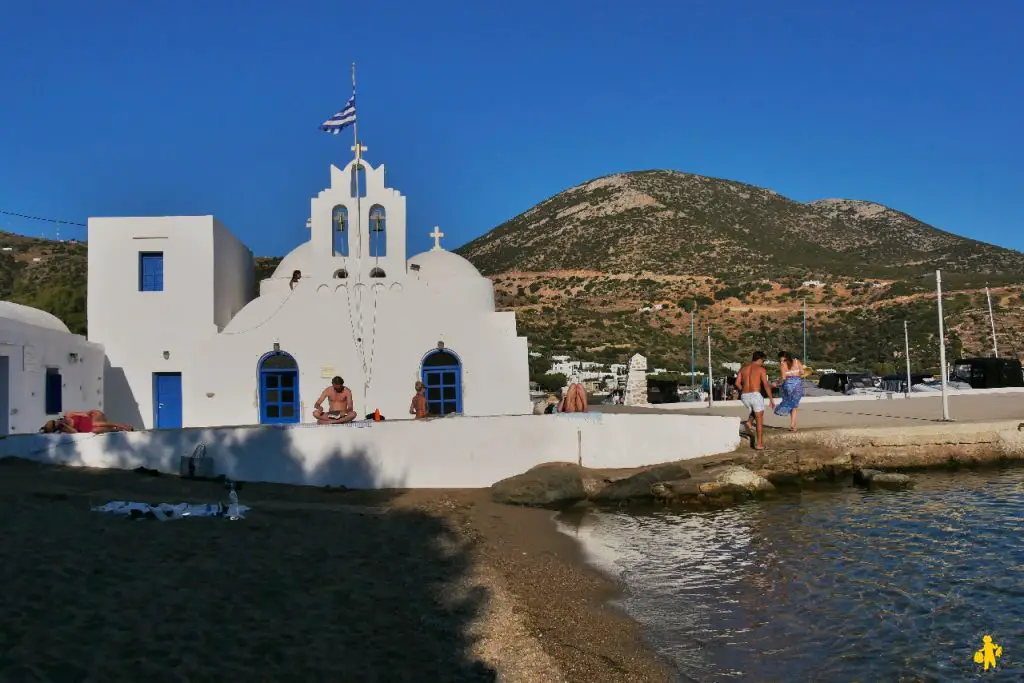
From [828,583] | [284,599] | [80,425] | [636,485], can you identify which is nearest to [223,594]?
[284,599]

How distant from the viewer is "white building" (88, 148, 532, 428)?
19031mm

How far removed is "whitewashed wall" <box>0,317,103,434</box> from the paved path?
39.2ft

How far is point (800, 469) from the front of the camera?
17.7 metres

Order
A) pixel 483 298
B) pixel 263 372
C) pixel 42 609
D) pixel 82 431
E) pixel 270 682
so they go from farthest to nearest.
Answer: pixel 483 298, pixel 263 372, pixel 82 431, pixel 42 609, pixel 270 682

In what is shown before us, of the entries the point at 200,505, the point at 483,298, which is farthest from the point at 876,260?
the point at 200,505

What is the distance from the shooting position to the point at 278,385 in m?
19.1

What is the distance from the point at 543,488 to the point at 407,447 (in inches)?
104

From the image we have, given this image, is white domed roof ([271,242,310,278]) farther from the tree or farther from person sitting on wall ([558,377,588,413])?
the tree

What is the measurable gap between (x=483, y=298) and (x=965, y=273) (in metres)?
63.0

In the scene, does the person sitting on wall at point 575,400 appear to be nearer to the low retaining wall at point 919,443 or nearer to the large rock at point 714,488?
the large rock at point 714,488

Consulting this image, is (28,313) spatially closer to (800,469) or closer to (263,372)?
(263,372)

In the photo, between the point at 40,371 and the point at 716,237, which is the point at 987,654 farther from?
the point at 716,237

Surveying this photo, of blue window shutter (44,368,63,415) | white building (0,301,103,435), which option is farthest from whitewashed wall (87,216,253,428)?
blue window shutter (44,368,63,415)

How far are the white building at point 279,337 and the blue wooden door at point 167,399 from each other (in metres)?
0.02
